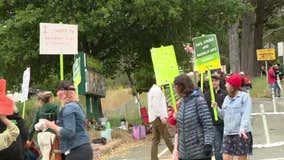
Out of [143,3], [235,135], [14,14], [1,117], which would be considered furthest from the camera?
[14,14]

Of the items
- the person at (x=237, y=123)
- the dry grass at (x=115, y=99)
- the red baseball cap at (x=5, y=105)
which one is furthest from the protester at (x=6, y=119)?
the dry grass at (x=115, y=99)

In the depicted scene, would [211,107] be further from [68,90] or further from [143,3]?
[143,3]

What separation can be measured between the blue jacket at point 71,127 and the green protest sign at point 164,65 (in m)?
6.14

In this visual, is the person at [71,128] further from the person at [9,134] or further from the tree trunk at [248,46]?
the tree trunk at [248,46]

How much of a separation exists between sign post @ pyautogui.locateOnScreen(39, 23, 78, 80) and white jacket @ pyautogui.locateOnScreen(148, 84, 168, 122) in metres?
3.25

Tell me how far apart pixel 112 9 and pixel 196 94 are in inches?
474

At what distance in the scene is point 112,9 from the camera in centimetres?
1898

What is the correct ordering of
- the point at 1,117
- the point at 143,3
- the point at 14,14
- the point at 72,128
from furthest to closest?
the point at 14,14
the point at 143,3
the point at 72,128
the point at 1,117

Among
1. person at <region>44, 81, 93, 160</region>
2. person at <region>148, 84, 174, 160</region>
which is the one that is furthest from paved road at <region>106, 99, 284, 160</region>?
person at <region>44, 81, 93, 160</region>

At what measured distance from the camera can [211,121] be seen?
723 cm

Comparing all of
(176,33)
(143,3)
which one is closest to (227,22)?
(176,33)

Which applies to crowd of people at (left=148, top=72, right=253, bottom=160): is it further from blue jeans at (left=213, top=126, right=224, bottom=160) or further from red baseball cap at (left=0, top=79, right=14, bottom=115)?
red baseball cap at (left=0, top=79, right=14, bottom=115)

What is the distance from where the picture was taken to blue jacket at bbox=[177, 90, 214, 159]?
712 cm

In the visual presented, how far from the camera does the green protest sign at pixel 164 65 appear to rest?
519 inches
